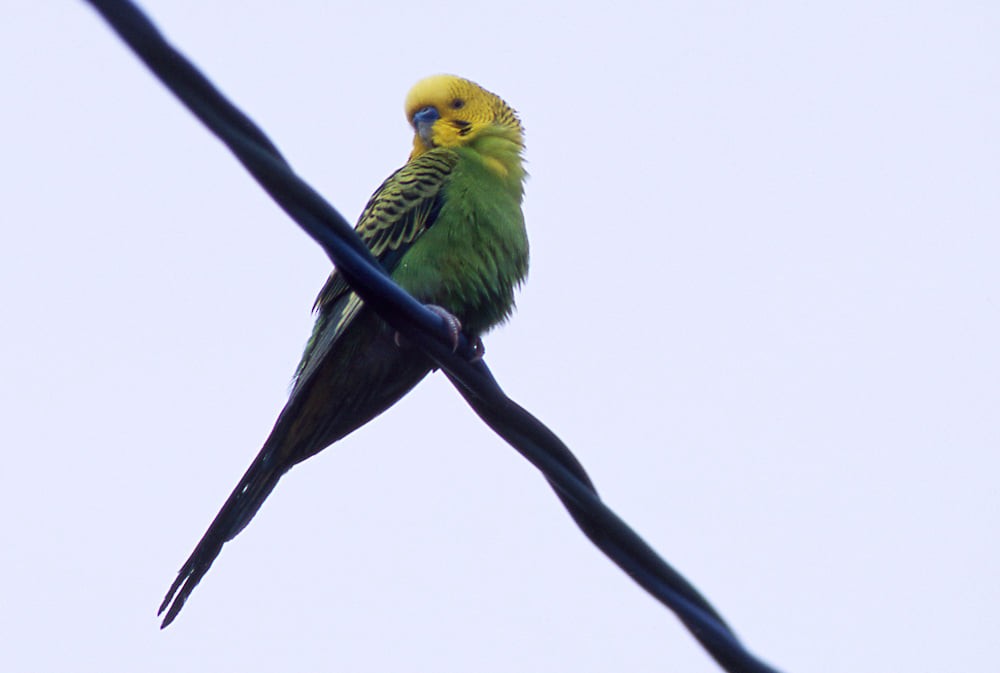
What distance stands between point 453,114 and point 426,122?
0.14 m

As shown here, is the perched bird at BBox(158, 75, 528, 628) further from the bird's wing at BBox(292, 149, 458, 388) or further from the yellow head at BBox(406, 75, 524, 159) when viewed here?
the yellow head at BBox(406, 75, 524, 159)

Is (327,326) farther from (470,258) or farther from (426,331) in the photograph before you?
(426,331)

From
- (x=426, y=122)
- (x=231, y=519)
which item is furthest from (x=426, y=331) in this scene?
(x=426, y=122)

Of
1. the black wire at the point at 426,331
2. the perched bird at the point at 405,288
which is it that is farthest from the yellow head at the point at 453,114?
the black wire at the point at 426,331

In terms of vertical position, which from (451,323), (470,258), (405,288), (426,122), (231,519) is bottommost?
(231,519)

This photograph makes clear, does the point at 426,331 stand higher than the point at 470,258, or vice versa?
the point at 470,258

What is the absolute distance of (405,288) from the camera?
496 centimetres

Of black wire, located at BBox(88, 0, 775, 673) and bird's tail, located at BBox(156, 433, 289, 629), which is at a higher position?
bird's tail, located at BBox(156, 433, 289, 629)

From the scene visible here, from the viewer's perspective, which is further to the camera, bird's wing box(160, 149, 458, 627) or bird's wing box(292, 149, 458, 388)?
bird's wing box(292, 149, 458, 388)

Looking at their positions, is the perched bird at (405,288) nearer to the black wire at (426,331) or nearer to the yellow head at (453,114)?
the yellow head at (453,114)

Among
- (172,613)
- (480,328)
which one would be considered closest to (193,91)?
(172,613)

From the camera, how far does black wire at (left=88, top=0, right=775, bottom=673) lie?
196 centimetres

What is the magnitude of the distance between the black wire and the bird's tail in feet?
5.87

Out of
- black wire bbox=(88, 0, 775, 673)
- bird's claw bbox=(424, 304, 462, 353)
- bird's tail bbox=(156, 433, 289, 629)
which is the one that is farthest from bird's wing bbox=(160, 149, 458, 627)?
black wire bbox=(88, 0, 775, 673)
